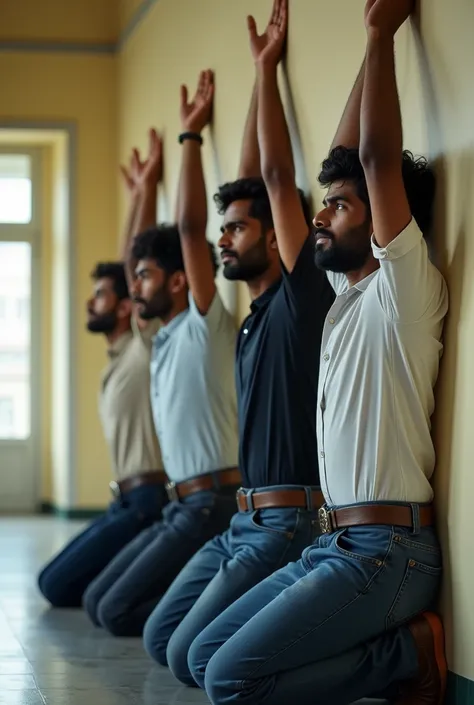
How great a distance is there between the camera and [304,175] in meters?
4.41

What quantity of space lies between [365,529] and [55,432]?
21.8 feet

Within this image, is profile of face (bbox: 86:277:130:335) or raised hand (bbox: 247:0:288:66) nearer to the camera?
raised hand (bbox: 247:0:288:66)

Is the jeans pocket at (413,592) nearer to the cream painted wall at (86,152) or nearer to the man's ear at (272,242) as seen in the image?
the man's ear at (272,242)

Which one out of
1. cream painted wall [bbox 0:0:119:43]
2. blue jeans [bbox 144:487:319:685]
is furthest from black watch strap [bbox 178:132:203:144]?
cream painted wall [bbox 0:0:119:43]

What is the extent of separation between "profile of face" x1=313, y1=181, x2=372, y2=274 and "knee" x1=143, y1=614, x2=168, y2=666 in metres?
1.58

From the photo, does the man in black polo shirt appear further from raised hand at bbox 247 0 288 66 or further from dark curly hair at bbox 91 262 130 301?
dark curly hair at bbox 91 262 130 301

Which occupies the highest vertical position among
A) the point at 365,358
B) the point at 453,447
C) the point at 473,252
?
the point at 473,252

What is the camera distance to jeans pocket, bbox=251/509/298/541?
12.7ft

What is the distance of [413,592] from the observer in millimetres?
3234

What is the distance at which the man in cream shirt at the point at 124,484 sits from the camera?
5.74m

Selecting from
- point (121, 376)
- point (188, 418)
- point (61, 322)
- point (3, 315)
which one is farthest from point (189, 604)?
point (3, 315)

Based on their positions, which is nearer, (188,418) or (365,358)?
(365,358)

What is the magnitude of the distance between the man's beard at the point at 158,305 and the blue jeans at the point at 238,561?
1370mm

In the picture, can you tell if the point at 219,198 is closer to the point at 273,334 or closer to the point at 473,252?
the point at 273,334
